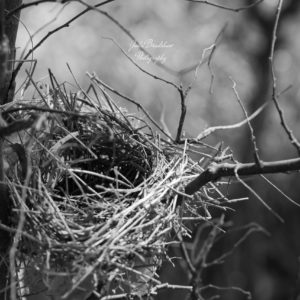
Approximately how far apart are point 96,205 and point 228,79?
4193 mm

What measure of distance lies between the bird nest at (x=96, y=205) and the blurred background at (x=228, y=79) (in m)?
3.22

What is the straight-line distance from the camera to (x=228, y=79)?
533 cm

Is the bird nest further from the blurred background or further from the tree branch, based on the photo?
the blurred background

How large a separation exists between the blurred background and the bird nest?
3221 millimetres

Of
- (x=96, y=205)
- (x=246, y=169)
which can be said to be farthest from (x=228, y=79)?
(x=246, y=169)

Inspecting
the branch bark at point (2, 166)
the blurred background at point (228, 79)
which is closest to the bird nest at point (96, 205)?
the branch bark at point (2, 166)

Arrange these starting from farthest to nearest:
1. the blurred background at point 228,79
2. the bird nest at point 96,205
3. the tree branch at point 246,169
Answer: the blurred background at point 228,79 < the bird nest at point 96,205 < the tree branch at point 246,169

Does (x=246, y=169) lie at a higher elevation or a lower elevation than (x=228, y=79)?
lower

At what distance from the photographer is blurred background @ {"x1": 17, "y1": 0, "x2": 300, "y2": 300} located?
5.03 m

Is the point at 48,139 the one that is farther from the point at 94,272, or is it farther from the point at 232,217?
the point at 232,217

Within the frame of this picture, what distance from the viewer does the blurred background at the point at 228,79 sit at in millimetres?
5027

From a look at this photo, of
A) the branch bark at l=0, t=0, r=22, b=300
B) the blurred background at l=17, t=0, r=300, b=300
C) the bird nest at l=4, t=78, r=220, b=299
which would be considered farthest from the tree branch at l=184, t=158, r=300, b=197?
the blurred background at l=17, t=0, r=300, b=300

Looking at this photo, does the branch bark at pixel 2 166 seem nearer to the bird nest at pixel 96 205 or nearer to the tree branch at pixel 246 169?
the bird nest at pixel 96 205

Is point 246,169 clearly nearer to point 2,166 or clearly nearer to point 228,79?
point 2,166
